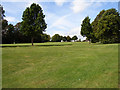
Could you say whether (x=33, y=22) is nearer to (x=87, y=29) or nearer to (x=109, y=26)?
(x=87, y=29)

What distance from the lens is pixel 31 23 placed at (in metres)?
35.3

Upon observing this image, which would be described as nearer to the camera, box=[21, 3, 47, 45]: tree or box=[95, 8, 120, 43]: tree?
box=[21, 3, 47, 45]: tree

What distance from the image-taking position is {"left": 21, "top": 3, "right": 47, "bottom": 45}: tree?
111 feet

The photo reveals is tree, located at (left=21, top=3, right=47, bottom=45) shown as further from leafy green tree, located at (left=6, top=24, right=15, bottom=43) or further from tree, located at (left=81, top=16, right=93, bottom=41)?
leafy green tree, located at (left=6, top=24, right=15, bottom=43)

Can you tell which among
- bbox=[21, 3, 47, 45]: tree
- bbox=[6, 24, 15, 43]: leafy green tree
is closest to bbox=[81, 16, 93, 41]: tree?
bbox=[21, 3, 47, 45]: tree

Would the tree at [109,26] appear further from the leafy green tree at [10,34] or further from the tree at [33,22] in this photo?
the leafy green tree at [10,34]

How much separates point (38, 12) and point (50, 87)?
35070 mm

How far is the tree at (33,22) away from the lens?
33938mm

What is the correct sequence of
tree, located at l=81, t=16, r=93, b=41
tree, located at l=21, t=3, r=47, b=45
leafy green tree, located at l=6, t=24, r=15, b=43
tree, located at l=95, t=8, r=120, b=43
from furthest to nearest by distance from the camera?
leafy green tree, located at l=6, t=24, r=15, b=43 → tree, located at l=81, t=16, r=93, b=41 → tree, located at l=95, t=8, r=120, b=43 → tree, located at l=21, t=3, r=47, b=45

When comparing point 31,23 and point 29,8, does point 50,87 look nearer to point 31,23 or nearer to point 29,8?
point 31,23

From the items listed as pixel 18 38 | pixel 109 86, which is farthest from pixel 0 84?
pixel 18 38

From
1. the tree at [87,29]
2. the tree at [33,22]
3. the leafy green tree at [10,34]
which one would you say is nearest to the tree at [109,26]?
the tree at [87,29]

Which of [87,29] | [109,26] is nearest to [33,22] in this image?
[87,29]

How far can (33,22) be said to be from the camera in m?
35.4
